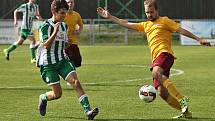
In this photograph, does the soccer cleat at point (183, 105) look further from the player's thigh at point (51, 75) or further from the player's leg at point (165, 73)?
the player's thigh at point (51, 75)

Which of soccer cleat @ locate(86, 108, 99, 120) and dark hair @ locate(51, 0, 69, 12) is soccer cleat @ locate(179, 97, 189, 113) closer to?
soccer cleat @ locate(86, 108, 99, 120)

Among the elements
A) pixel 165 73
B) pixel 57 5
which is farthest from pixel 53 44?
pixel 165 73

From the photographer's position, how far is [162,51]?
35.5ft

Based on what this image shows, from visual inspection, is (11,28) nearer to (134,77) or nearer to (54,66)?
(134,77)

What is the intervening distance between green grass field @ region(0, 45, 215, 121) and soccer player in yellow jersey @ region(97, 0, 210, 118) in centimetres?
35

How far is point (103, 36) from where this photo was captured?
141ft

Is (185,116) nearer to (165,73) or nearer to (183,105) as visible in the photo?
(183,105)

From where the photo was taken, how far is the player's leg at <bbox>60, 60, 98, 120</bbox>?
34.1 ft

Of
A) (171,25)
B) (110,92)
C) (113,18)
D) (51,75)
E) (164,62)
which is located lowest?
(110,92)

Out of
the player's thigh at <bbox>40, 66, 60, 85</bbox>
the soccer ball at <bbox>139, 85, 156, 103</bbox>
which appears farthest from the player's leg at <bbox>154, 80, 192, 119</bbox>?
Answer: the player's thigh at <bbox>40, 66, 60, 85</bbox>

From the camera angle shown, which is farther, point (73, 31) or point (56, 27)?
point (73, 31)

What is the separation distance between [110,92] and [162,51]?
3.95 meters

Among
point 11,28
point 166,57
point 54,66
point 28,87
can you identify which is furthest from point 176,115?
point 11,28

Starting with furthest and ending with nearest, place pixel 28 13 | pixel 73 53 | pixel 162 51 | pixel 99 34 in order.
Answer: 1. pixel 99 34
2. pixel 28 13
3. pixel 73 53
4. pixel 162 51
